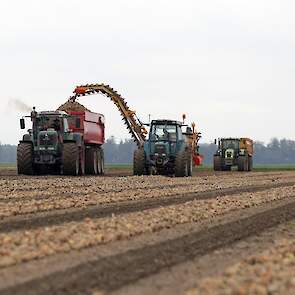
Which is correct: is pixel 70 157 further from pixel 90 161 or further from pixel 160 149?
pixel 160 149

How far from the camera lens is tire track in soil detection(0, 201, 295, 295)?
618 centimetres

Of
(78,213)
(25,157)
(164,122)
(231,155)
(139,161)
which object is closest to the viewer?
(78,213)

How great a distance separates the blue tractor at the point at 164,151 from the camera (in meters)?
29.7

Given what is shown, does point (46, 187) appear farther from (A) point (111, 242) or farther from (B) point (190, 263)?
(B) point (190, 263)

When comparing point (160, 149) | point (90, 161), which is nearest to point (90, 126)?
point (90, 161)

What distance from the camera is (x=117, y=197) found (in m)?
16.4

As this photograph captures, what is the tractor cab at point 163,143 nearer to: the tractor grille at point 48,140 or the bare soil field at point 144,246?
the tractor grille at point 48,140

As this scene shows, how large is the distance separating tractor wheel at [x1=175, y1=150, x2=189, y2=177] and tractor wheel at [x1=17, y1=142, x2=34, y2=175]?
6.96 metres

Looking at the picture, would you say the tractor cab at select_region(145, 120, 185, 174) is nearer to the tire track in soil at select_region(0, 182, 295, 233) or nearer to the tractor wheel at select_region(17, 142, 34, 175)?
the tractor wheel at select_region(17, 142, 34, 175)

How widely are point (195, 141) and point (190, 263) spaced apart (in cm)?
3672

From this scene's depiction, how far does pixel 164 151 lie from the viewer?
29875 millimetres

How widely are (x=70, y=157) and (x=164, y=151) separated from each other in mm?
5126

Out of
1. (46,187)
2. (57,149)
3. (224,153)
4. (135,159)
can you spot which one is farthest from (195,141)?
(46,187)

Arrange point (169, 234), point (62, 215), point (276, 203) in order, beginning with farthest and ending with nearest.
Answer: point (276, 203), point (62, 215), point (169, 234)
